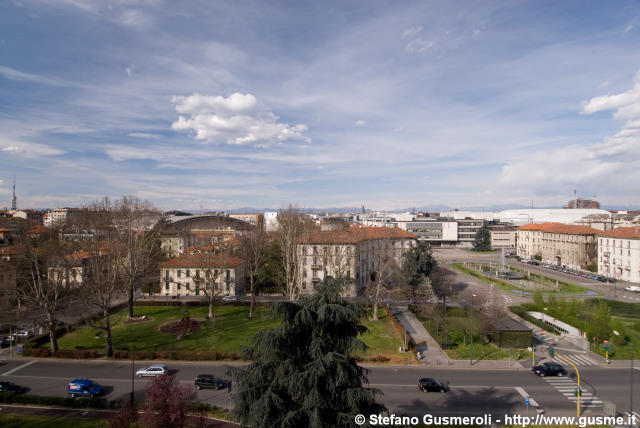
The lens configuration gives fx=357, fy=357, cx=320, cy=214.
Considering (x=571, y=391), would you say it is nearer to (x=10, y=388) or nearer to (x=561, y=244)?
(x=10, y=388)

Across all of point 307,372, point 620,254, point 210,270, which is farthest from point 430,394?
point 620,254

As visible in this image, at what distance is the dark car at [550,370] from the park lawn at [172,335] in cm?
2326

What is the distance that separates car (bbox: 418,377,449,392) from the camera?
80.6 ft

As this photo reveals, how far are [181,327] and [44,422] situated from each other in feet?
56.8

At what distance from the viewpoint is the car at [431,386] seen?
24.6 m

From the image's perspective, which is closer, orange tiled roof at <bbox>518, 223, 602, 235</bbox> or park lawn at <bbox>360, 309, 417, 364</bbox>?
park lawn at <bbox>360, 309, 417, 364</bbox>

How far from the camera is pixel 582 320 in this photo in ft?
124

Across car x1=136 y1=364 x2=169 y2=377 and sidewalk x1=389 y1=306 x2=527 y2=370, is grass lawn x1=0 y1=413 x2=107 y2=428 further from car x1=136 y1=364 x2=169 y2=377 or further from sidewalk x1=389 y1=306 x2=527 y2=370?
sidewalk x1=389 y1=306 x2=527 y2=370

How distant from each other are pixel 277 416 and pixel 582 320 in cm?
3931

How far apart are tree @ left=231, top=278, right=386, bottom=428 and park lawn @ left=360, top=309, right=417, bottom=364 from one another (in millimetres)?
15252

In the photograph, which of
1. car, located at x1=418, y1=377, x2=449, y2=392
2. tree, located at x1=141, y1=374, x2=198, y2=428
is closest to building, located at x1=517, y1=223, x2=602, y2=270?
car, located at x1=418, y1=377, x2=449, y2=392

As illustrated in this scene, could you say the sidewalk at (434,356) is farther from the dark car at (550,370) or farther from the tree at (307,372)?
the tree at (307,372)

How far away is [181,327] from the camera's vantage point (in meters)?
38.1

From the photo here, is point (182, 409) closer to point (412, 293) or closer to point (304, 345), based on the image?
point (304, 345)
